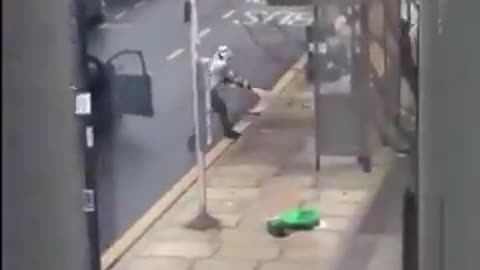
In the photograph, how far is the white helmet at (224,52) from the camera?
2.89 m

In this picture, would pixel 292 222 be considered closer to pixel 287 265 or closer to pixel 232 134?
pixel 287 265

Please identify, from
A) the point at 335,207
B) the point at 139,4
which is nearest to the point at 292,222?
the point at 335,207

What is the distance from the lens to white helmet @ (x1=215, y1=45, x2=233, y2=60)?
289 centimetres

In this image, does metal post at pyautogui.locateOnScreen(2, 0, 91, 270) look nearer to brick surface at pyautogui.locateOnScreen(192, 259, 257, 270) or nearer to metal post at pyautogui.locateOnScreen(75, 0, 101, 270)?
metal post at pyautogui.locateOnScreen(75, 0, 101, 270)

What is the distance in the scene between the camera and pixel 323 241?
8.29 ft

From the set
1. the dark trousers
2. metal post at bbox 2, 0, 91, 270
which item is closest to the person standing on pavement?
the dark trousers

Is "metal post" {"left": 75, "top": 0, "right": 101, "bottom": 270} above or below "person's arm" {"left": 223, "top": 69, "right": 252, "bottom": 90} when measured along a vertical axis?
above

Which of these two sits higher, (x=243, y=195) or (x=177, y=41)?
(x=177, y=41)

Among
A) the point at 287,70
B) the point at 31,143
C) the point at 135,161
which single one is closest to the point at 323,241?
the point at 287,70

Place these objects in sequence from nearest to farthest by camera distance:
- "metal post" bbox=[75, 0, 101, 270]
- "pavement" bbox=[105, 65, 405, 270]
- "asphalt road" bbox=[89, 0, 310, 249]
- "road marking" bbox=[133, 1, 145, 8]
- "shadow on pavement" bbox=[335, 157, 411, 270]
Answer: "metal post" bbox=[75, 0, 101, 270], "shadow on pavement" bbox=[335, 157, 411, 270], "pavement" bbox=[105, 65, 405, 270], "asphalt road" bbox=[89, 0, 310, 249], "road marking" bbox=[133, 1, 145, 8]
